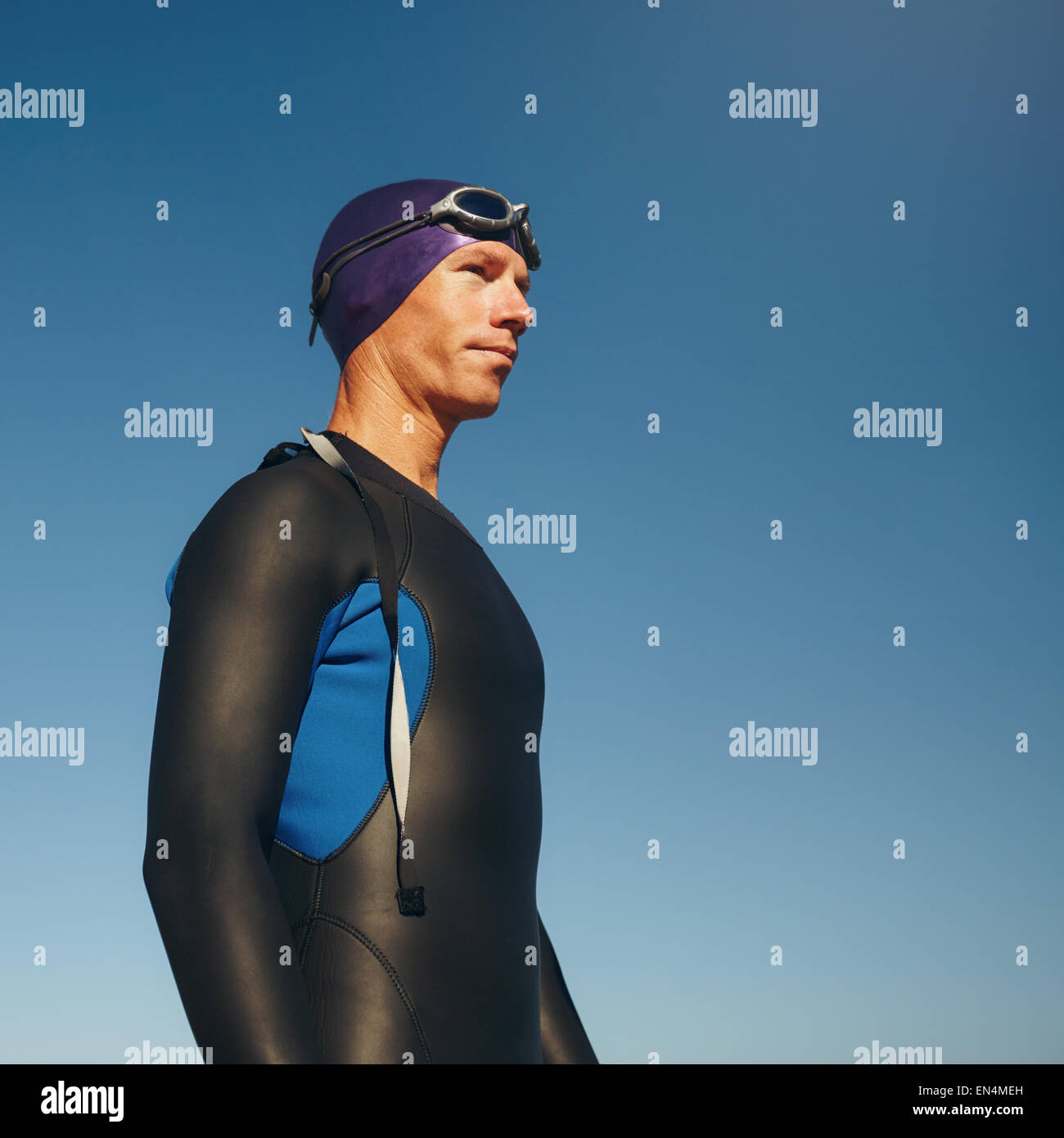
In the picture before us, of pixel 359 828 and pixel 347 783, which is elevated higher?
pixel 347 783

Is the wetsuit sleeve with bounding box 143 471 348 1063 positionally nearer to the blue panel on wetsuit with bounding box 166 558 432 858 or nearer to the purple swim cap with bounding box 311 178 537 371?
the blue panel on wetsuit with bounding box 166 558 432 858

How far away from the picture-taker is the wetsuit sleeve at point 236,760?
2508 mm

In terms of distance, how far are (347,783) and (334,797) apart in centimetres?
4

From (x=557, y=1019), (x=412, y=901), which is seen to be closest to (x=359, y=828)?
(x=412, y=901)

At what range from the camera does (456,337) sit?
3.53 metres

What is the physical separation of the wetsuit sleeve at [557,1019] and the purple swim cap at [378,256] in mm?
1760

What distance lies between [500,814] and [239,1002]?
792 mm

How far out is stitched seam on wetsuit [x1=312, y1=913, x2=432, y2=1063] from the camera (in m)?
2.79

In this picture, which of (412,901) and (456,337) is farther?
(456,337)

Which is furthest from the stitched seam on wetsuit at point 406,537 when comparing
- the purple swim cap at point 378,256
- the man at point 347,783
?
the purple swim cap at point 378,256

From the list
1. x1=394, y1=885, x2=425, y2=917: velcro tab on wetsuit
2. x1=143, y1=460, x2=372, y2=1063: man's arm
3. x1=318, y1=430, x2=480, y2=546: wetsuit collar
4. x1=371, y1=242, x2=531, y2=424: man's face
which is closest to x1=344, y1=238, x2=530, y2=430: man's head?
x1=371, y1=242, x2=531, y2=424: man's face

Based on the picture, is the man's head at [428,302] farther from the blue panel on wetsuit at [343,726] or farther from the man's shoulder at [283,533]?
the blue panel on wetsuit at [343,726]

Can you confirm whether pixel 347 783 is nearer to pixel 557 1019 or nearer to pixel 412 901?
pixel 412 901
